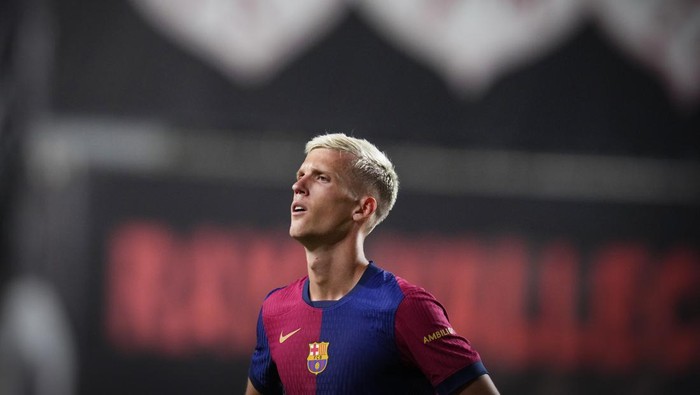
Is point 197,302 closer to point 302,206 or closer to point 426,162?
point 426,162

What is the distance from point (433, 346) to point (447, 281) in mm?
3637

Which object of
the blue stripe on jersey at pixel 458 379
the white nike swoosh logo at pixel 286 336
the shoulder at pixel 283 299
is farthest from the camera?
the shoulder at pixel 283 299

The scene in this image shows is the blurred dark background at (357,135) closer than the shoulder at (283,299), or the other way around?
the shoulder at (283,299)

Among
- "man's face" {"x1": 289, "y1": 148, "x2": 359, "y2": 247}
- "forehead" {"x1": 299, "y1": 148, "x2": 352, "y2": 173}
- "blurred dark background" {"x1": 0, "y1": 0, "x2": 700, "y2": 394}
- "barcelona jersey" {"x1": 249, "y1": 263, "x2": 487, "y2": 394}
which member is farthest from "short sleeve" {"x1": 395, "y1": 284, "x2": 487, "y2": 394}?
"blurred dark background" {"x1": 0, "y1": 0, "x2": 700, "y2": 394}

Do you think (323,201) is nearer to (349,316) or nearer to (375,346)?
(349,316)

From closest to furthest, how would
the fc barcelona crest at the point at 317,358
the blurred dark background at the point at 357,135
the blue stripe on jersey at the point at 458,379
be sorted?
the blue stripe on jersey at the point at 458,379 → the fc barcelona crest at the point at 317,358 → the blurred dark background at the point at 357,135

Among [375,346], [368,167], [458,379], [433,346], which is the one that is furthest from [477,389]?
[368,167]

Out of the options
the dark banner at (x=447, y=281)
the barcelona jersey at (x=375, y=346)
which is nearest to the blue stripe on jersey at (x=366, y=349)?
the barcelona jersey at (x=375, y=346)

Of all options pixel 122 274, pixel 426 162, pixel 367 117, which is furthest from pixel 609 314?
pixel 122 274

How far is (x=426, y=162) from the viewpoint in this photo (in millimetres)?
6391

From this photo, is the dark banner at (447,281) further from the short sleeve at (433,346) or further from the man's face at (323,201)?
the short sleeve at (433,346)

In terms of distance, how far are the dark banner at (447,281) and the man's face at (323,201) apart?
121 inches

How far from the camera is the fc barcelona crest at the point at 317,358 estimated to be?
2951mm

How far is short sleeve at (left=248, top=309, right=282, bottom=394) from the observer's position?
10.5 ft
